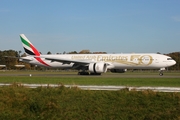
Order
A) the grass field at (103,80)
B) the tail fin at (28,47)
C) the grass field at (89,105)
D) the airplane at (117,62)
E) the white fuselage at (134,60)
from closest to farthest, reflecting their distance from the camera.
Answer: the grass field at (89,105) → the grass field at (103,80) → the airplane at (117,62) → the white fuselage at (134,60) → the tail fin at (28,47)

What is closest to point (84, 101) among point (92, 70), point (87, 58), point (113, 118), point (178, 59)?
point (113, 118)

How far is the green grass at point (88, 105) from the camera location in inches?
574

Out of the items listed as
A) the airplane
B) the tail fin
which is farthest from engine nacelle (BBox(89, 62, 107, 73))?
the tail fin

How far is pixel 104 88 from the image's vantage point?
1841 cm

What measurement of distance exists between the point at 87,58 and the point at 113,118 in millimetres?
40218

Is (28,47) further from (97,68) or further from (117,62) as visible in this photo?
(117,62)

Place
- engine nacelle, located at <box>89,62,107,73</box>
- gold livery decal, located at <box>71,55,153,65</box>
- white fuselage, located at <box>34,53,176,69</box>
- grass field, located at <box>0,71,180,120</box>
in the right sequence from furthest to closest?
gold livery decal, located at <box>71,55,153,65</box> < white fuselage, located at <box>34,53,176,69</box> < engine nacelle, located at <box>89,62,107,73</box> < grass field, located at <box>0,71,180,120</box>

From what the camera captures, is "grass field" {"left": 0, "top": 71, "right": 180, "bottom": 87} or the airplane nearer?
"grass field" {"left": 0, "top": 71, "right": 180, "bottom": 87}

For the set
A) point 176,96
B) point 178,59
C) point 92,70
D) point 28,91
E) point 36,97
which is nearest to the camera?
point 176,96

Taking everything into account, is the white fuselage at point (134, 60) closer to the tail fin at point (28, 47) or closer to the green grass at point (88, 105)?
the tail fin at point (28, 47)

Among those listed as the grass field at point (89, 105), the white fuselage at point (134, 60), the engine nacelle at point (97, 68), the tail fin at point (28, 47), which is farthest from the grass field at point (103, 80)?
the tail fin at point (28, 47)

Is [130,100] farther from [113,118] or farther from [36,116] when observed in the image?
[36,116]

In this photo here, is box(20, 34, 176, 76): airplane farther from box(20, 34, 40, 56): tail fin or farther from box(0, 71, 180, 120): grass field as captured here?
box(0, 71, 180, 120): grass field

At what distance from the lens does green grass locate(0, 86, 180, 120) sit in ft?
47.8
